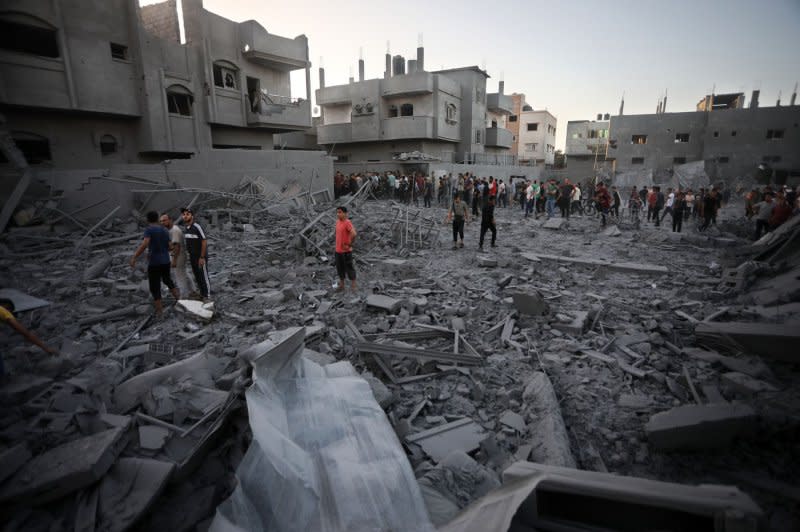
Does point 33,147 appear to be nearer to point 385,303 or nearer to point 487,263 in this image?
point 385,303

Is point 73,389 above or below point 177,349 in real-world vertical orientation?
above

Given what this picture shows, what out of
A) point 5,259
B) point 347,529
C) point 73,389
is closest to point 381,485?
point 347,529

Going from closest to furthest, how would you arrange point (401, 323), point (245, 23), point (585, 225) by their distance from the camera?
point (401, 323) → point (585, 225) → point (245, 23)

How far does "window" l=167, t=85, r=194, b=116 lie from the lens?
20456mm

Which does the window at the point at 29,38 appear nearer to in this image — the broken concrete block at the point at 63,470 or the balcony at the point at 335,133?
the balcony at the point at 335,133

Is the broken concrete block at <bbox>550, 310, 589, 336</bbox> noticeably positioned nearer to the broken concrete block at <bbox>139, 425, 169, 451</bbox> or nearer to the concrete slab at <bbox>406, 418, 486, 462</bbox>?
Answer: the concrete slab at <bbox>406, 418, 486, 462</bbox>

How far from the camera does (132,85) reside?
61.4ft

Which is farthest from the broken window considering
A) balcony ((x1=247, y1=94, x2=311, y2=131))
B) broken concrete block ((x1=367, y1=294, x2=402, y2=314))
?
broken concrete block ((x1=367, y1=294, x2=402, y2=314))

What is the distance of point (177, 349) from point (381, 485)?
448cm

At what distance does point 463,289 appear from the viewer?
870 cm

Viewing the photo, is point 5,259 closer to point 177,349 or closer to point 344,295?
point 177,349

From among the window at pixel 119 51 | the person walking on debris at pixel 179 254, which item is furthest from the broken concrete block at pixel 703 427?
the window at pixel 119 51

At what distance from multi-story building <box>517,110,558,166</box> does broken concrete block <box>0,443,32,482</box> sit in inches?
2358

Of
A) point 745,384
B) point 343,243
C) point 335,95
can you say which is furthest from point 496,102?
point 745,384
